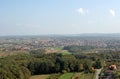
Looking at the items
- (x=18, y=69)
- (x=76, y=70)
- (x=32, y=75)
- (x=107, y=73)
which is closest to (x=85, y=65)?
(x=76, y=70)

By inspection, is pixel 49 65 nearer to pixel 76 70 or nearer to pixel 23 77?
pixel 76 70

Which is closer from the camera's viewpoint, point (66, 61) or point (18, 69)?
point (18, 69)

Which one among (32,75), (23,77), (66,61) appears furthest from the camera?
(66,61)

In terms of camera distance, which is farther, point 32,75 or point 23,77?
point 32,75

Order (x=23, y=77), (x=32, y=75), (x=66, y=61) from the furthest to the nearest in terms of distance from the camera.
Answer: (x=66, y=61) < (x=32, y=75) < (x=23, y=77)

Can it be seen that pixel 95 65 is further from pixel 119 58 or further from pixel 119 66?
pixel 119 58

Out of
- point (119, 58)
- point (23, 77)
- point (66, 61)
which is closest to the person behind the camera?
point (23, 77)

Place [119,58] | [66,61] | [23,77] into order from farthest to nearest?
[119,58] → [66,61] → [23,77]

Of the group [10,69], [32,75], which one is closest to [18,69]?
[10,69]

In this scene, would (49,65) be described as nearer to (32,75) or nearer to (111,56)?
(32,75)
